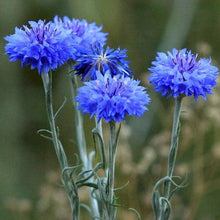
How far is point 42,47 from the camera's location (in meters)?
1.09

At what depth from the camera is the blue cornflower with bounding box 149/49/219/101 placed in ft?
3.52

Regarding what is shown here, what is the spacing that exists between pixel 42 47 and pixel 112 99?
8.5 inches

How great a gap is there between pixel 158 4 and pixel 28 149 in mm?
1110

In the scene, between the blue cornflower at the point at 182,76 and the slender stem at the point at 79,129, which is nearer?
the blue cornflower at the point at 182,76

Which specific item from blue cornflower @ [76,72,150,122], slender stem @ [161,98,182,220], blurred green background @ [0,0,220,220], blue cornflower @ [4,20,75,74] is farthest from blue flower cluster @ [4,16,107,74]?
blurred green background @ [0,0,220,220]

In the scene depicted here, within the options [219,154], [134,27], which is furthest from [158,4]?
[219,154]

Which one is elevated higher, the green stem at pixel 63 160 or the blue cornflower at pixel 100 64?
the blue cornflower at pixel 100 64

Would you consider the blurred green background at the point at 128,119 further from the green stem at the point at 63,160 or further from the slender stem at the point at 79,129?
the green stem at the point at 63,160

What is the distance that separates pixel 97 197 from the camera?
1186 mm

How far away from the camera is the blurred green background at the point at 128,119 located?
2.21m

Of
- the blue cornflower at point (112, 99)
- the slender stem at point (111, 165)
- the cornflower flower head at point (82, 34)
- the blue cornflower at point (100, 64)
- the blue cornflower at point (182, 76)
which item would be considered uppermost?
the cornflower flower head at point (82, 34)

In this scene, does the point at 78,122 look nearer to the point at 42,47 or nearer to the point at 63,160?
the point at 63,160

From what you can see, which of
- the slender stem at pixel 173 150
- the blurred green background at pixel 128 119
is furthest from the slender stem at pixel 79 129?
the blurred green background at pixel 128 119

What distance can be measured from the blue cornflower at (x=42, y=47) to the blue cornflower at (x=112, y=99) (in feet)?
0.37
